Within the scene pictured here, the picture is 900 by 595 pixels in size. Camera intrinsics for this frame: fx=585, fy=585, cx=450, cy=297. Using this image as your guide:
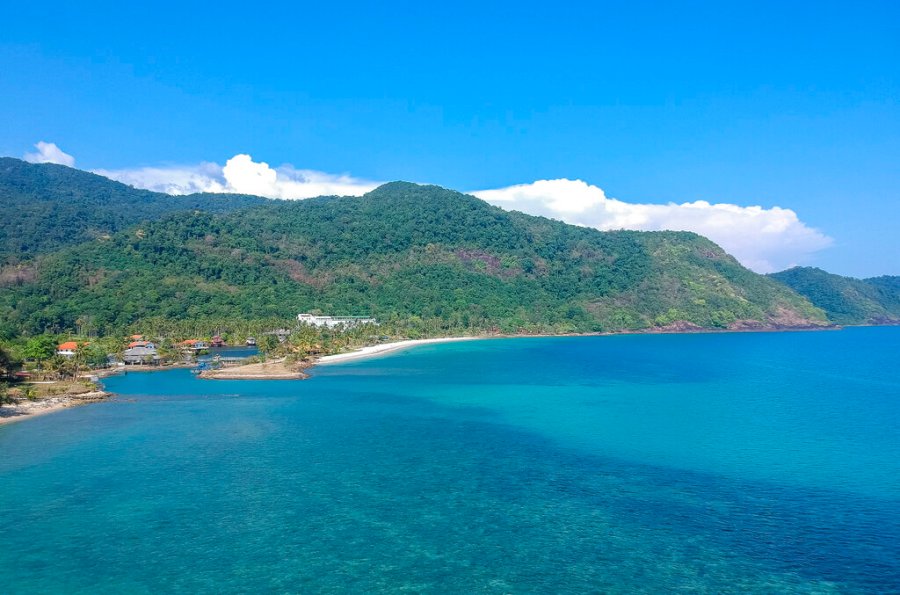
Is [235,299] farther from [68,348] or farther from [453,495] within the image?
[453,495]

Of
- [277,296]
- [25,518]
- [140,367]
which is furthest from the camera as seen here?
[277,296]

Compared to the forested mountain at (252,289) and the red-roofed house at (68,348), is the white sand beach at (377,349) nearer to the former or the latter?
the forested mountain at (252,289)

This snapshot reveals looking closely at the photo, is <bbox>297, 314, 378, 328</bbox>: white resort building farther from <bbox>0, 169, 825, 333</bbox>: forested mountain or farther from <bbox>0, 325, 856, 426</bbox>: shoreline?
<bbox>0, 325, 856, 426</bbox>: shoreline

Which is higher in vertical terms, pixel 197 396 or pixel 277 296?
pixel 277 296

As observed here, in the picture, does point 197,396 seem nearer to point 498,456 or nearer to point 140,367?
point 140,367

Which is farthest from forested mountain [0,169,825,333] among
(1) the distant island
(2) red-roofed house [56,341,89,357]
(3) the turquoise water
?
(3) the turquoise water

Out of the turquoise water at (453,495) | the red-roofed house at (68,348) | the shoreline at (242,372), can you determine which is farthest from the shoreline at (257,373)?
the red-roofed house at (68,348)

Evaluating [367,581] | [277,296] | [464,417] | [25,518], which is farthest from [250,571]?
[277,296]
